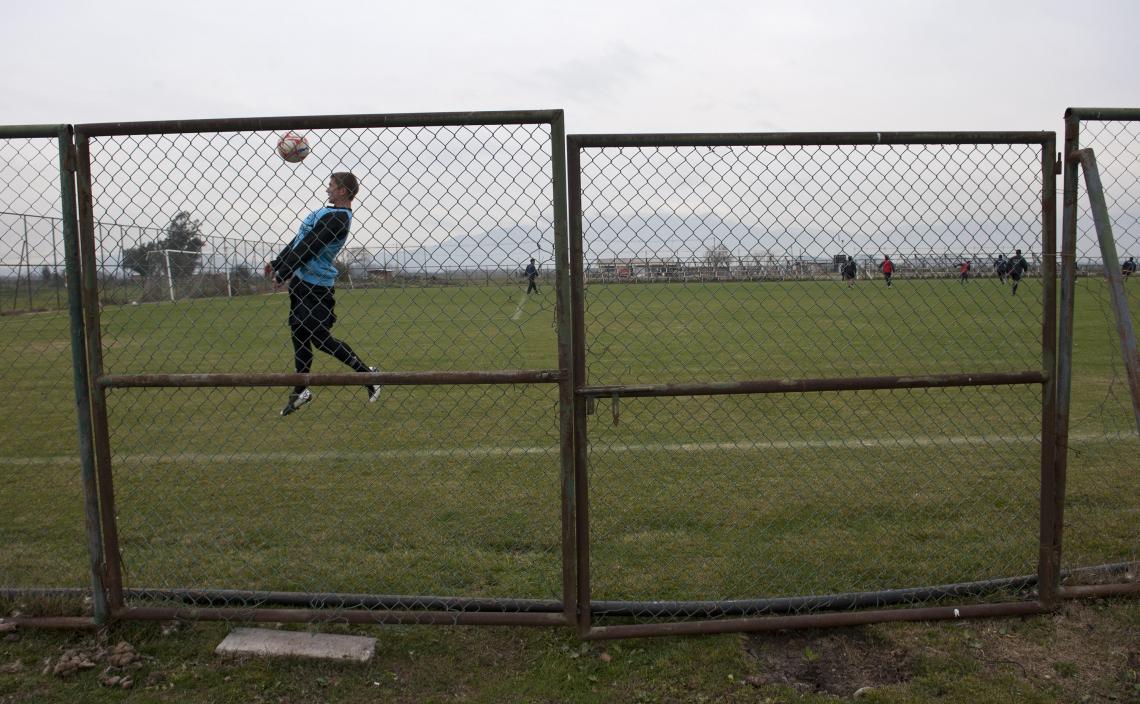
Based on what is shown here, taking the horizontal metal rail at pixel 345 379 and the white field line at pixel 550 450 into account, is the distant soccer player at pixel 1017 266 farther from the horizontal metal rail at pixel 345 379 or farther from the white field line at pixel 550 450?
the white field line at pixel 550 450

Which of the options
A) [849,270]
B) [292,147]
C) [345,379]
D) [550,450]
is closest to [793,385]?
[849,270]

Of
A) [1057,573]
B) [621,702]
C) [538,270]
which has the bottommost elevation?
[621,702]

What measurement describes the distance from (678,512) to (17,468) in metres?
5.10

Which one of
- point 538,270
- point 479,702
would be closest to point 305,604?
A: point 479,702

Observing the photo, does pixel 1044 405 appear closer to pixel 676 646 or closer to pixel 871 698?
pixel 871 698

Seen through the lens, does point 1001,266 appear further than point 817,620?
Yes

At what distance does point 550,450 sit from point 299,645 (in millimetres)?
3353

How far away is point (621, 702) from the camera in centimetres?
317

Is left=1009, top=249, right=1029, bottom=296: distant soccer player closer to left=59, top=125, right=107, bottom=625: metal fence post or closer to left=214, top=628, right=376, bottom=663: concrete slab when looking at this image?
left=214, top=628, right=376, bottom=663: concrete slab

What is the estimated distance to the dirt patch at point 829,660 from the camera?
3.31 m

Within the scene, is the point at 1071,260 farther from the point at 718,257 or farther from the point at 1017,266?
the point at 718,257

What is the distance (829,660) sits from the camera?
11.5ft

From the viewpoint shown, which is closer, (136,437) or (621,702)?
(621,702)

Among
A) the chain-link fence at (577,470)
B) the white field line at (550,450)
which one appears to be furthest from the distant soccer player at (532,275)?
the white field line at (550,450)
